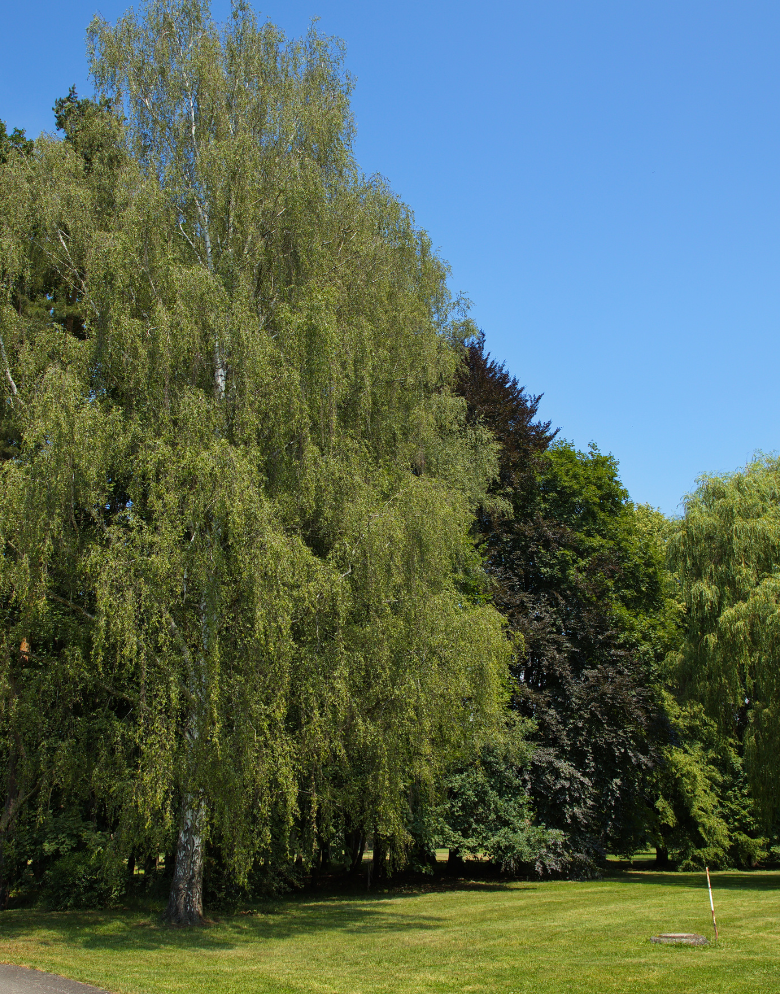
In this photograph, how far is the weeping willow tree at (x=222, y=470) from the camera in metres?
12.9

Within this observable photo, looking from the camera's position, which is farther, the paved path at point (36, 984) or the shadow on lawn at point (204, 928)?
the shadow on lawn at point (204, 928)

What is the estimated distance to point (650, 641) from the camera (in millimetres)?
30516

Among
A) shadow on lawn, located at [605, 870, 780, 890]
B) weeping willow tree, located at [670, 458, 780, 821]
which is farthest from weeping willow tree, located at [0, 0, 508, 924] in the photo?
shadow on lawn, located at [605, 870, 780, 890]

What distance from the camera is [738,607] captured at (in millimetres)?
23016

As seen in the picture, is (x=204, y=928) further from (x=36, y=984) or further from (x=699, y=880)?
(x=699, y=880)

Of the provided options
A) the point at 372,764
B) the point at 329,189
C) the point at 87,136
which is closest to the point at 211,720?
the point at 372,764

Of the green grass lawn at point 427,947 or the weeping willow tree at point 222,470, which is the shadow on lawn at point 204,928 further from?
the weeping willow tree at point 222,470

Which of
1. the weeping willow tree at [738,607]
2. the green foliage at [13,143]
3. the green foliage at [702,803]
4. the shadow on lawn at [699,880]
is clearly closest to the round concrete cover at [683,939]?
the weeping willow tree at [738,607]

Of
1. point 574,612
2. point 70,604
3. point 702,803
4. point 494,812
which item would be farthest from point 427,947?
point 702,803

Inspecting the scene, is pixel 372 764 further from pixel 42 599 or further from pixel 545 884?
pixel 545 884

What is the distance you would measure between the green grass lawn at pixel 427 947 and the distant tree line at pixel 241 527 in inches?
49.2

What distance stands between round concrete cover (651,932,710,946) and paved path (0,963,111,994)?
8070 millimetres

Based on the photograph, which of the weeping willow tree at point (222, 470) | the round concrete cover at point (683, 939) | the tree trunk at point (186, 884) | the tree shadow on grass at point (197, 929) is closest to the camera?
the round concrete cover at point (683, 939)

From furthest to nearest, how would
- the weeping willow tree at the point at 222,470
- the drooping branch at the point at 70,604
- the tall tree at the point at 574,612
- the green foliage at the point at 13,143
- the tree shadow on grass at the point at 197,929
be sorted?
the tall tree at the point at 574,612, the green foliage at the point at 13,143, the drooping branch at the point at 70,604, the tree shadow on grass at the point at 197,929, the weeping willow tree at the point at 222,470
